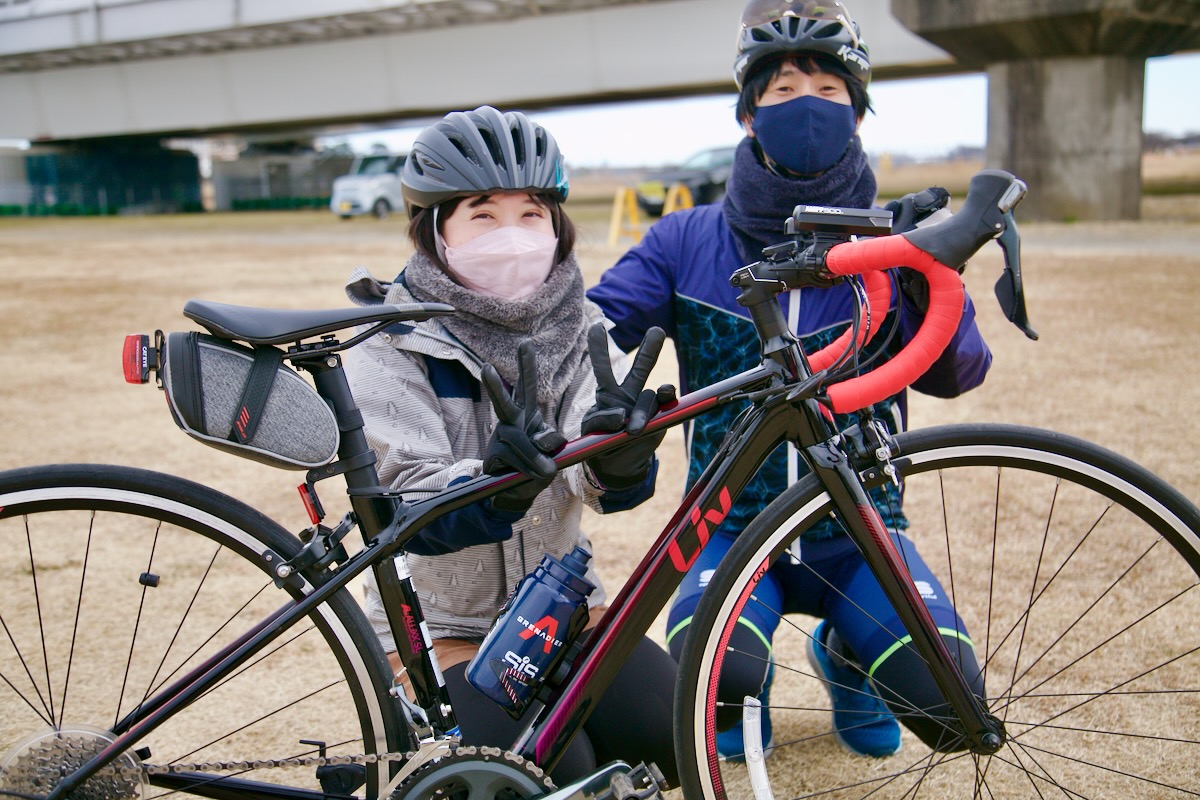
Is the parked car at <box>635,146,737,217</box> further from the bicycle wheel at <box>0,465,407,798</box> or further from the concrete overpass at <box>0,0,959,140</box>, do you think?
the bicycle wheel at <box>0,465,407,798</box>

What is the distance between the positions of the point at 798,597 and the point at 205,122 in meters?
36.6

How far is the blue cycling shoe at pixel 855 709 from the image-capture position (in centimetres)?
271

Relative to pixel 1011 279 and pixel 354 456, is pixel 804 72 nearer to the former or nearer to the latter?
pixel 1011 279

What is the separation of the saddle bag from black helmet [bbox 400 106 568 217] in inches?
23.0

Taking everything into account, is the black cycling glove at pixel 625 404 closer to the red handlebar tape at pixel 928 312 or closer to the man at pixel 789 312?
the red handlebar tape at pixel 928 312

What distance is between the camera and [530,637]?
76.4 inches

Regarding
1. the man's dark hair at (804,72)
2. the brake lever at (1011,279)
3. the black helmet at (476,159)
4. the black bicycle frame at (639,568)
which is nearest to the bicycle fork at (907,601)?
the black bicycle frame at (639,568)

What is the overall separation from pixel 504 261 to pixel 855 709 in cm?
152

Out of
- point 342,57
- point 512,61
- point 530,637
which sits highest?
point 342,57

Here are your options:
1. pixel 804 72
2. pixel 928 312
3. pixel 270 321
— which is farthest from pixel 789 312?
pixel 270 321

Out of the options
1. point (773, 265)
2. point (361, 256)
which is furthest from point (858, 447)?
point (361, 256)

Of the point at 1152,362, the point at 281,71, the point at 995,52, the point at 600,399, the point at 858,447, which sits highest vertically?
the point at 281,71

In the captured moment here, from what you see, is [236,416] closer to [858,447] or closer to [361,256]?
[858,447]

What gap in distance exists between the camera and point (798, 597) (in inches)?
102
